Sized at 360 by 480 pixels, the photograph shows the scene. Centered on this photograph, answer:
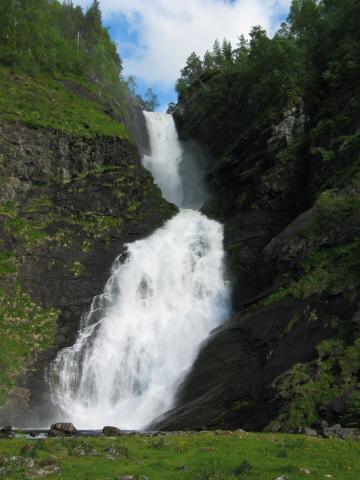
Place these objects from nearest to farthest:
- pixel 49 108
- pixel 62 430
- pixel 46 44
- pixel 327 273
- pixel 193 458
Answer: pixel 193 458 < pixel 62 430 < pixel 327 273 < pixel 49 108 < pixel 46 44

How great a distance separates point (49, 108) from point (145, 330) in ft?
95.9

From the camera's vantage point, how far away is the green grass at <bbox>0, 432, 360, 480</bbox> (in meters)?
12.0

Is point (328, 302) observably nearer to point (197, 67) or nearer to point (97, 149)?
point (97, 149)

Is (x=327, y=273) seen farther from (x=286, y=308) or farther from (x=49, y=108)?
(x=49, y=108)

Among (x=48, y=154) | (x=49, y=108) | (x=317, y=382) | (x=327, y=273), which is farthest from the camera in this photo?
(x=49, y=108)

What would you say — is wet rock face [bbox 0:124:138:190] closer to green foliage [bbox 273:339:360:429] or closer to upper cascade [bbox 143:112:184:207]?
upper cascade [bbox 143:112:184:207]

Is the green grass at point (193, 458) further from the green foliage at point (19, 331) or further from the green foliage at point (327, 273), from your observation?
the green foliage at point (19, 331)

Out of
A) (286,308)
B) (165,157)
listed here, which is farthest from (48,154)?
(286,308)

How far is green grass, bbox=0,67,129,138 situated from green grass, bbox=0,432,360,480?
38.9 m

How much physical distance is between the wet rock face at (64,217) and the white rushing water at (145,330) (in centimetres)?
143

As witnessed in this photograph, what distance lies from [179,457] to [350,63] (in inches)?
1585

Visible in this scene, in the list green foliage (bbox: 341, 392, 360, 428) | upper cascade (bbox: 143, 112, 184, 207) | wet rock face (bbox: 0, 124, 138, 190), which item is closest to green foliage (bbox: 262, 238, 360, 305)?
green foliage (bbox: 341, 392, 360, 428)

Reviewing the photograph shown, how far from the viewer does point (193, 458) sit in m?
14.0

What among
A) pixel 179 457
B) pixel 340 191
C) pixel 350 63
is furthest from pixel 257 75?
pixel 179 457
